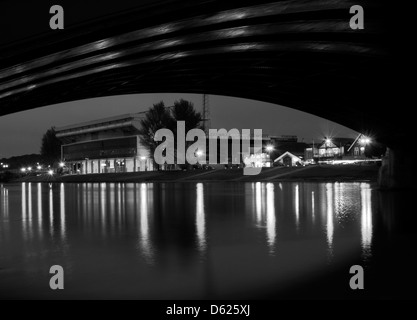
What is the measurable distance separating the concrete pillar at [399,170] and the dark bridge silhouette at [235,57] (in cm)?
9

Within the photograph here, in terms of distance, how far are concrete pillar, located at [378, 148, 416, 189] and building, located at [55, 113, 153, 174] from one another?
2485 inches

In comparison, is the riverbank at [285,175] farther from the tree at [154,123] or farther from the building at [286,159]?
the building at [286,159]

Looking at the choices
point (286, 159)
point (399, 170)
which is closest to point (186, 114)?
point (286, 159)

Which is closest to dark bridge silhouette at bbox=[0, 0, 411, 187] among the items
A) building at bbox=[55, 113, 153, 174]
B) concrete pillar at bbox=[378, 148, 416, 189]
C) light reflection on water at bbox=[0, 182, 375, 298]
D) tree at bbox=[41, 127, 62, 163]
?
concrete pillar at bbox=[378, 148, 416, 189]

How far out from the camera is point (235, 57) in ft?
67.4

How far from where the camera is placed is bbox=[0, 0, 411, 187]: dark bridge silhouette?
42.0ft

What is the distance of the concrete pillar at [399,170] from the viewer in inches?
1177

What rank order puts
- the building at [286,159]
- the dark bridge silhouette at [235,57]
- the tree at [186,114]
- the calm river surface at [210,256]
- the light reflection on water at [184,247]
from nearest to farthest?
the calm river surface at [210,256] < the light reflection on water at [184,247] < the dark bridge silhouette at [235,57] < the tree at [186,114] < the building at [286,159]

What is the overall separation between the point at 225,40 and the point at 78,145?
107m

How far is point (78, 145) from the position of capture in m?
118

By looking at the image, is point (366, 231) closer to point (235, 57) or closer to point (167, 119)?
point (235, 57)

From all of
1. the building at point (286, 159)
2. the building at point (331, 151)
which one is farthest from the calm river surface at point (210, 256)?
the building at point (331, 151)

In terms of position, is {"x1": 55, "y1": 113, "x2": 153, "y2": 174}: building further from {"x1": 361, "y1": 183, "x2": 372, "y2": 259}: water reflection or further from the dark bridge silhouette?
{"x1": 361, "y1": 183, "x2": 372, "y2": 259}: water reflection
